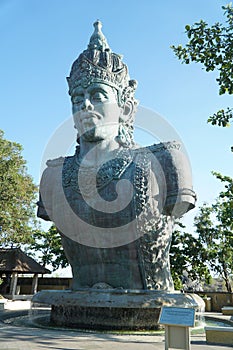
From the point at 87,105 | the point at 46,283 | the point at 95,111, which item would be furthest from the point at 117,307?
the point at 46,283

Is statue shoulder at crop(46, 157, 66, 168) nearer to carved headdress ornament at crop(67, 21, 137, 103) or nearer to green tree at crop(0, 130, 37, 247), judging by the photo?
carved headdress ornament at crop(67, 21, 137, 103)

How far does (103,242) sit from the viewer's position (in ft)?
33.8

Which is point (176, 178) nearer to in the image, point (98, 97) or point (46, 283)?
point (98, 97)

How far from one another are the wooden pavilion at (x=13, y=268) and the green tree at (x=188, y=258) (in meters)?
10.8

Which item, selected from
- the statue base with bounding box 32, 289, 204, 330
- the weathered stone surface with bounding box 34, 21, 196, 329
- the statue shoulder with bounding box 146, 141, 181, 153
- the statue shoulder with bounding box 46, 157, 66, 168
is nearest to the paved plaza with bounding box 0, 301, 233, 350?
the statue base with bounding box 32, 289, 204, 330

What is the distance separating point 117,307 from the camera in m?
8.87

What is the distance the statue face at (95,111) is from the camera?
1099 centimetres

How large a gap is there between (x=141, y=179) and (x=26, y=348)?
568 cm

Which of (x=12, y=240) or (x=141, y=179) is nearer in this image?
(x=141, y=179)

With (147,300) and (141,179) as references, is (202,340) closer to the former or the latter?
(147,300)

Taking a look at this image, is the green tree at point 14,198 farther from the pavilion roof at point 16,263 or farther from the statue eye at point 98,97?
the statue eye at point 98,97

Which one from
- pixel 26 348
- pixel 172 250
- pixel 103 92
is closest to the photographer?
pixel 26 348

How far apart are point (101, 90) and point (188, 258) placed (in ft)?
51.5

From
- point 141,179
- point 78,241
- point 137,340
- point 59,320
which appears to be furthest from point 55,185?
point 137,340
